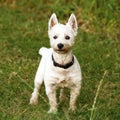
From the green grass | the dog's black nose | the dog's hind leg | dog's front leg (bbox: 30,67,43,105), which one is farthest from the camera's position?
the dog's hind leg

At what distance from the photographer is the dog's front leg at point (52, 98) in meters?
5.59

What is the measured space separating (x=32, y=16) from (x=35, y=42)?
157 centimetres

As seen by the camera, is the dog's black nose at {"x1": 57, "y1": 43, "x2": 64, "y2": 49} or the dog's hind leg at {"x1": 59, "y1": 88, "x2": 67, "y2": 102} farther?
the dog's hind leg at {"x1": 59, "y1": 88, "x2": 67, "y2": 102}

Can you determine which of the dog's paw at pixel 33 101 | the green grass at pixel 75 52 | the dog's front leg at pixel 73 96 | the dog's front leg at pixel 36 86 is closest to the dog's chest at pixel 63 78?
the dog's front leg at pixel 73 96

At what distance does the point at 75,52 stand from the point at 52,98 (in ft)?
7.49

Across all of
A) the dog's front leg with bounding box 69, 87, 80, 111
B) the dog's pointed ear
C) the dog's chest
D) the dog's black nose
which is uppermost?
the dog's pointed ear

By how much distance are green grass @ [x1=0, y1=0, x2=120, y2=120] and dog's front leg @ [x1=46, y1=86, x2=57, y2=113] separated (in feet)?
0.29

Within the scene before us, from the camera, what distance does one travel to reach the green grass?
5714 mm

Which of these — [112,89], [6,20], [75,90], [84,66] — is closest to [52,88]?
[75,90]

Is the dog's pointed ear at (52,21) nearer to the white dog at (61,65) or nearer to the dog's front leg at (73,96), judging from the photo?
the white dog at (61,65)

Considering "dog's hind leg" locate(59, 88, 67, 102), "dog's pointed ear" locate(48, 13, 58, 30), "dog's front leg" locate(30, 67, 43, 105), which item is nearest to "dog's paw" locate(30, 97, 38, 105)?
"dog's front leg" locate(30, 67, 43, 105)

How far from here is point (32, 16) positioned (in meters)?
9.79

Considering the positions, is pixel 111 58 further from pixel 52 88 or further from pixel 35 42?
pixel 52 88

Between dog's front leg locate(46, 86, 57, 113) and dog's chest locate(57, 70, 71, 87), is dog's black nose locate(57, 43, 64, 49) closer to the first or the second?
dog's chest locate(57, 70, 71, 87)
